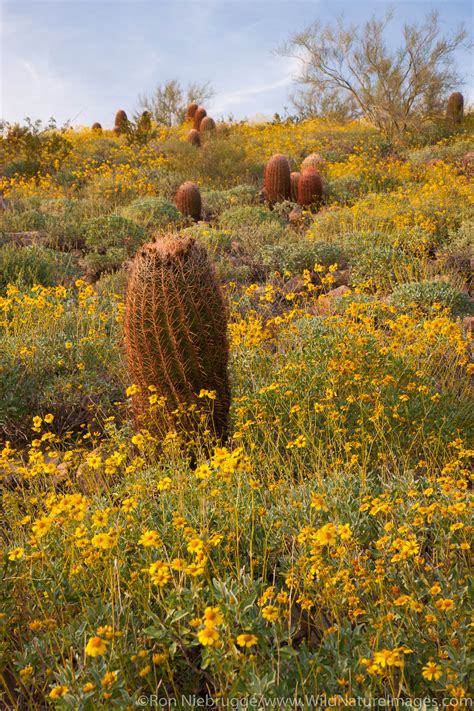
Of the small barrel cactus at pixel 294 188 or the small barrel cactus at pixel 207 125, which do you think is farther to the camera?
the small barrel cactus at pixel 207 125

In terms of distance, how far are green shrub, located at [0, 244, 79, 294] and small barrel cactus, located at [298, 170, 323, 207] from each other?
6.35 m

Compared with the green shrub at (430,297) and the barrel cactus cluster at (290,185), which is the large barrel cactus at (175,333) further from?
the barrel cactus cluster at (290,185)

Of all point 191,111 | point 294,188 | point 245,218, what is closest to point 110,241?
point 245,218

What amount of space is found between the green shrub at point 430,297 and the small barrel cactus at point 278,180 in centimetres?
782

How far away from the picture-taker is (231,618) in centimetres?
220

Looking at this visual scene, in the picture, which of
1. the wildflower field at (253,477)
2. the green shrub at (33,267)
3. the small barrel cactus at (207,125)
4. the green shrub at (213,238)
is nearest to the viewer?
the wildflower field at (253,477)

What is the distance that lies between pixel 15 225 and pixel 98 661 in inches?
408

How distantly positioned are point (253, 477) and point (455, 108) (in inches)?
1043

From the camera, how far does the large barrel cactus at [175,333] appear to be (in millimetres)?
4109

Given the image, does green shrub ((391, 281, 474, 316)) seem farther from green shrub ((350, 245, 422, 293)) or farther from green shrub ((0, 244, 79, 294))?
green shrub ((0, 244, 79, 294))

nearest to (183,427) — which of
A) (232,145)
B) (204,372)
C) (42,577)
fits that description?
(204,372)

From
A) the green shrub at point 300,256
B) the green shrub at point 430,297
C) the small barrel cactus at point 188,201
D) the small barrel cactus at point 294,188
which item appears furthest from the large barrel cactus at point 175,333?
the small barrel cactus at point 294,188

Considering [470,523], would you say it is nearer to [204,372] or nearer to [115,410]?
[204,372]

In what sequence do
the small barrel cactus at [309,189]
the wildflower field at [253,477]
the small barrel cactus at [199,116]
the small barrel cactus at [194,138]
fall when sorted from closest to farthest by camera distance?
the wildflower field at [253,477], the small barrel cactus at [309,189], the small barrel cactus at [194,138], the small barrel cactus at [199,116]
